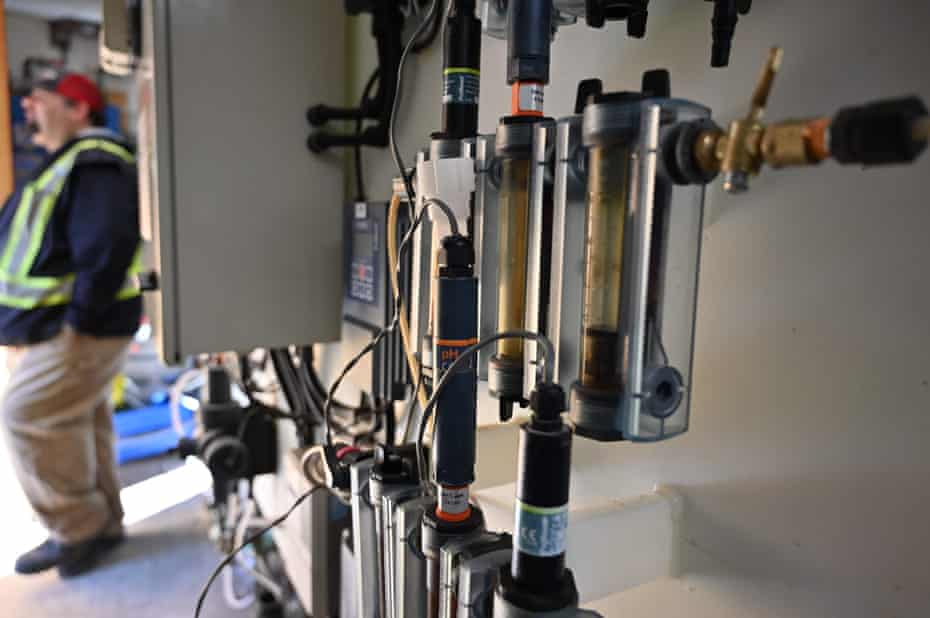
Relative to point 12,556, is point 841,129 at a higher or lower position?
higher

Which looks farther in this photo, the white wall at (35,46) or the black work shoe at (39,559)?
the white wall at (35,46)

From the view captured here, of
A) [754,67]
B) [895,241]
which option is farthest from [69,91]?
[895,241]

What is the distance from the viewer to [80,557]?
210 centimetres

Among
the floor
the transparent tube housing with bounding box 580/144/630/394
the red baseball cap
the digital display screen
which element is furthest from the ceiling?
the transparent tube housing with bounding box 580/144/630/394

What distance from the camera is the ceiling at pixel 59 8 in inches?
123

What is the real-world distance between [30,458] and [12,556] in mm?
371

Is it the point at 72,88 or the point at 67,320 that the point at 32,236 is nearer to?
the point at 67,320

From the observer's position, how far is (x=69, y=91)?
2.27 metres

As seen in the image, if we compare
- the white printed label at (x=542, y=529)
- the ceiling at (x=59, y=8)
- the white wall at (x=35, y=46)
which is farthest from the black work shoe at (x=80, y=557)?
the white wall at (x=35, y=46)

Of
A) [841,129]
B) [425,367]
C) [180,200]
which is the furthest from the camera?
[180,200]

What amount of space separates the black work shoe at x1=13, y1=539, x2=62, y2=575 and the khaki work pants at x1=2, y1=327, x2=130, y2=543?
0.13 feet

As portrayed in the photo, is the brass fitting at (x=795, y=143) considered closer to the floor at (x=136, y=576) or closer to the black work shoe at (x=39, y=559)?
the floor at (x=136, y=576)

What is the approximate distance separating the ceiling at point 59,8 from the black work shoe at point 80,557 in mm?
2514

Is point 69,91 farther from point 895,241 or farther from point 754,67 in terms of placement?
point 895,241
